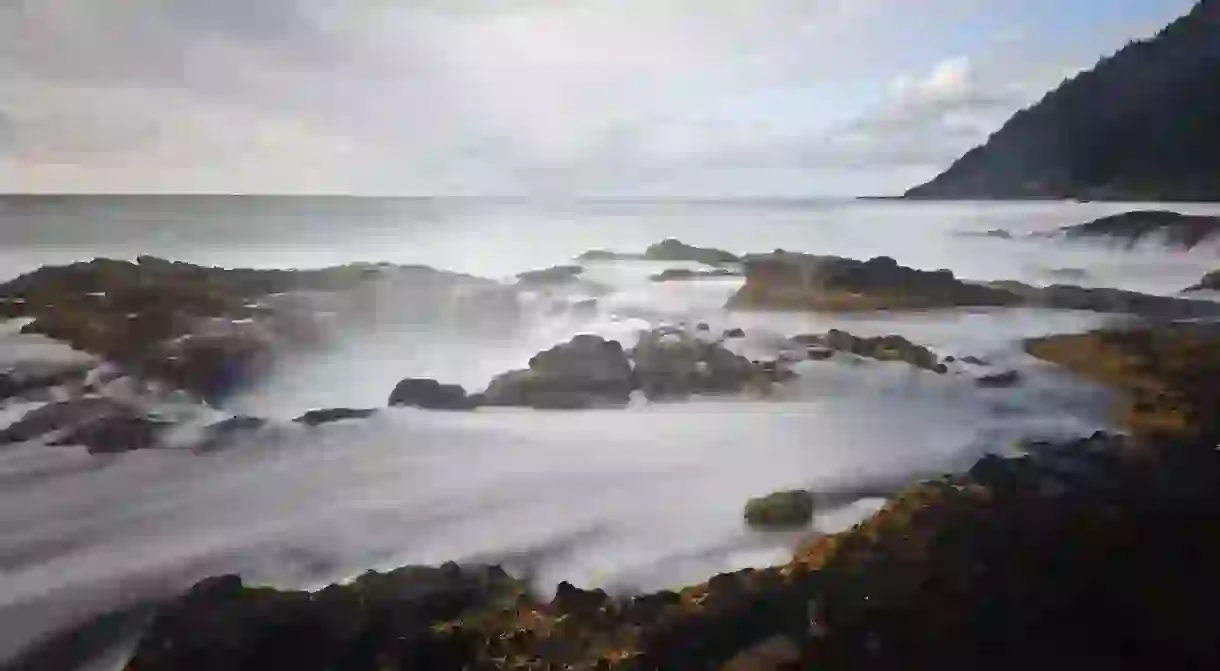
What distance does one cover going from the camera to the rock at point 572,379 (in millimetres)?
1466

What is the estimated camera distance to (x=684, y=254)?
164 cm

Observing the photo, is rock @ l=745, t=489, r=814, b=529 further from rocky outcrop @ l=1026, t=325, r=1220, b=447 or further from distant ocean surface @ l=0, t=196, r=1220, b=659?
rocky outcrop @ l=1026, t=325, r=1220, b=447

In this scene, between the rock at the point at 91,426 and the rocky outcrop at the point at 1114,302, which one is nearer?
the rock at the point at 91,426

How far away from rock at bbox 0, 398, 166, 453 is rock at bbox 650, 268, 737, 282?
3.12 feet

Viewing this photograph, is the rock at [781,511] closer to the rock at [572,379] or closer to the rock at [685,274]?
the rock at [572,379]

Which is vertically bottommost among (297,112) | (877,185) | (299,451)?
(299,451)

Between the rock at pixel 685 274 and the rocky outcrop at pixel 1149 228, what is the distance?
2.47ft

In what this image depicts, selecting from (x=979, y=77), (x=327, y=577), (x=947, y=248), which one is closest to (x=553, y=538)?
(x=327, y=577)

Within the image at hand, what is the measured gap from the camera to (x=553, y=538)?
1.33 m

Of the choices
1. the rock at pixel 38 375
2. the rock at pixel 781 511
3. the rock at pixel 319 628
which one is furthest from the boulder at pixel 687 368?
the rock at pixel 38 375

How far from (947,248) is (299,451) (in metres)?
1.37

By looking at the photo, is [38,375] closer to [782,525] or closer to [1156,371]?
[782,525]

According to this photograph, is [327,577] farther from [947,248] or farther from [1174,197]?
[1174,197]

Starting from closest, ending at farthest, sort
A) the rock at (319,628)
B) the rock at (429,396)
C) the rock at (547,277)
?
the rock at (319,628)
the rock at (429,396)
the rock at (547,277)
